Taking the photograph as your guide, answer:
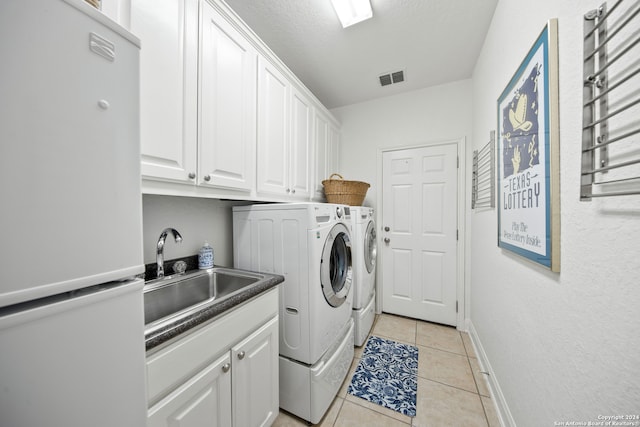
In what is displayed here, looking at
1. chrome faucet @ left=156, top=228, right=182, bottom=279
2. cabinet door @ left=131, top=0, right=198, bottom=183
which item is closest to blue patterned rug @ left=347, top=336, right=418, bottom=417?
chrome faucet @ left=156, top=228, right=182, bottom=279

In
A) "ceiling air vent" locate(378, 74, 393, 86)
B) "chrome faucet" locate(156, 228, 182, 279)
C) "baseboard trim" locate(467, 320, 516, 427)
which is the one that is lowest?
"baseboard trim" locate(467, 320, 516, 427)

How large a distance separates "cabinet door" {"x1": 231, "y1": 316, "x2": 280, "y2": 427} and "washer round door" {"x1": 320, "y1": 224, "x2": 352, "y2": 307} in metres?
0.44

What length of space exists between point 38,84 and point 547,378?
1764 millimetres

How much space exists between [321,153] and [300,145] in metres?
0.46

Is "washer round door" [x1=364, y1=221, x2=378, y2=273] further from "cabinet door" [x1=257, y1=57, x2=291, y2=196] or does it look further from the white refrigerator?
the white refrigerator

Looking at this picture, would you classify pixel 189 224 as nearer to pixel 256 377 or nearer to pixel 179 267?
pixel 179 267

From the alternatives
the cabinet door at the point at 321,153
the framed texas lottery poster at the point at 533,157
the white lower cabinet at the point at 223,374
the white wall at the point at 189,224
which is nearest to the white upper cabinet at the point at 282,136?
the cabinet door at the point at 321,153

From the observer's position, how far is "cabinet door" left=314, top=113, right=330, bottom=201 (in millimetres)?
2301

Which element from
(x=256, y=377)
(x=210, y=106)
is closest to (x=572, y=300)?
(x=256, y=377)

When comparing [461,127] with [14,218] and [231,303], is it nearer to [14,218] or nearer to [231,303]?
[231,303]

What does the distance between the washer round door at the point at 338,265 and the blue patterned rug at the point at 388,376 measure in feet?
2.14

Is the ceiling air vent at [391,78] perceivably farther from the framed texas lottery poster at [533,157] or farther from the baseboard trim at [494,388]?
the baseboard trim at [494,388]

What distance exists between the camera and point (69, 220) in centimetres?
43

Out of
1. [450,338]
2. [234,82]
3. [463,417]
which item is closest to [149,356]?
[234,82]
